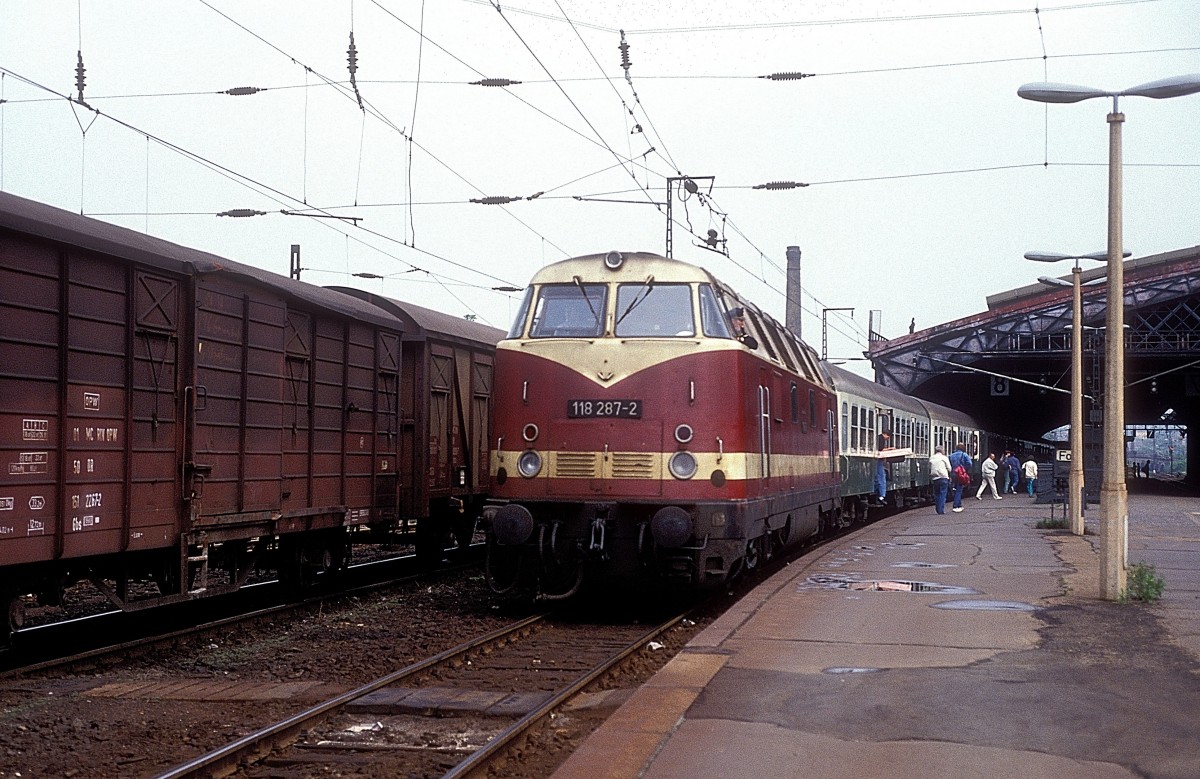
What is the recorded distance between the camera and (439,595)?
14.6 m

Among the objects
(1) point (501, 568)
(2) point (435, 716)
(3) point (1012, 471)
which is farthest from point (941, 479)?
(2) point (435, 716)

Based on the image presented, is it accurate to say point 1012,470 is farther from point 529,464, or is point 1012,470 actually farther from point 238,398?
point 238,398

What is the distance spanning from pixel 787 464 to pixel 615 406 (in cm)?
365

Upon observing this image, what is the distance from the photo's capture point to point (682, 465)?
1194cm

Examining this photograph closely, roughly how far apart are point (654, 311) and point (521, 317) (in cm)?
141

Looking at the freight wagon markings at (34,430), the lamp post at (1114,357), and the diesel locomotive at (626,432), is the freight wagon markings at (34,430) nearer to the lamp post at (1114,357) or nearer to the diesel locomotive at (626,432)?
the diesel locomotive at (626,432)

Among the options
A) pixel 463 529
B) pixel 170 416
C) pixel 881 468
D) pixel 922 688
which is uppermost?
pixel 170 416

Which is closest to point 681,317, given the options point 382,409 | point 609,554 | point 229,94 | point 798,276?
point 609,554

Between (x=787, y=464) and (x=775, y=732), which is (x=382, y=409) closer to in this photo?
(x=787, y=464)

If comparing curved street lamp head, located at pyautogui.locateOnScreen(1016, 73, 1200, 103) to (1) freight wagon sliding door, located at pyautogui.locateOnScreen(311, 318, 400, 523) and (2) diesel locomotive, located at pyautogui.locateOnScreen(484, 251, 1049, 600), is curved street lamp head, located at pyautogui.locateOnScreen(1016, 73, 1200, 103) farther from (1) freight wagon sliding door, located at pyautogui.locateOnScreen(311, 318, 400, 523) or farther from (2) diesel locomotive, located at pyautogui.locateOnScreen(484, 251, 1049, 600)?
(1) freight wagon sliding door, located at pyautogui.locateOnScreen(311, 318, 400, 523)

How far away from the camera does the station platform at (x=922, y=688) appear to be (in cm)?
610

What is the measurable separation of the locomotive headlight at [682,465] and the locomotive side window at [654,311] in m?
1.22

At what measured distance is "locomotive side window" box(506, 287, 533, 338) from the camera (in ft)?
42.0

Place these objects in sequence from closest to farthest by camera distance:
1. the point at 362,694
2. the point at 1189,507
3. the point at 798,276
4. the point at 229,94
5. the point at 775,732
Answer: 1. the point at 775,732
2. the point at 362,694
3. the point at 229,94
4. the point at 1189,507
5. the point at 798,276
